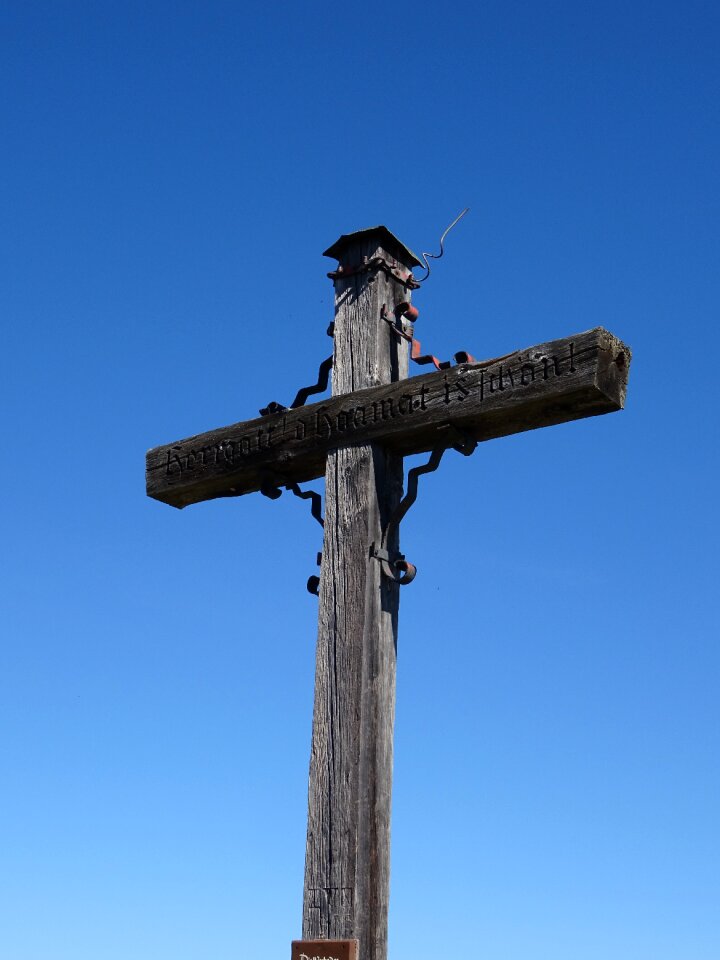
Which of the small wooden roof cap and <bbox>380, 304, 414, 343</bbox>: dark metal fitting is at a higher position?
the small wooden roof cap

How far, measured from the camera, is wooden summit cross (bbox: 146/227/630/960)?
4.52 m

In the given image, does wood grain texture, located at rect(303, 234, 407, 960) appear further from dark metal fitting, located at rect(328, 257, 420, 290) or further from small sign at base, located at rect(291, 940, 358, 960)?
dark metal fitting, located at rect(328, 257, 420, 290)

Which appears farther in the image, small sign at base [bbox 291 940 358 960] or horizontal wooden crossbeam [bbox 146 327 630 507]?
horizontal wooden crossbeam [bbox 146 327 630 507]

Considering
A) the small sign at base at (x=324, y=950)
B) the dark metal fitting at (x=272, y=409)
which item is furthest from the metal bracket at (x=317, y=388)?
the small sign at base at (x=324, y=950)

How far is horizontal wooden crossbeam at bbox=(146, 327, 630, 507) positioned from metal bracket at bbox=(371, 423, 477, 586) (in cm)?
3

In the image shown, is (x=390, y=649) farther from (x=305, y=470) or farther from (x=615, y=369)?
(x=615, y=369)

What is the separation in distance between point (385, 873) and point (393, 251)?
241 centimetres

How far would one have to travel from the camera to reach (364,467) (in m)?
5.03

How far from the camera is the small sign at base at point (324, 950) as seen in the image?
14.3 ft

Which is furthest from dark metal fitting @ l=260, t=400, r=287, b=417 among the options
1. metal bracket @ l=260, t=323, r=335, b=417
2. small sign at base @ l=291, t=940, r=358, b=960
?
small sign at base @ l=291, t=940, r=358, b=960

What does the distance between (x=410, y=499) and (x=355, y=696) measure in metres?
0.74

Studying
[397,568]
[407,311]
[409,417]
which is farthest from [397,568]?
[407,311]

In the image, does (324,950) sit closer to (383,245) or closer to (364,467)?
(364,467)

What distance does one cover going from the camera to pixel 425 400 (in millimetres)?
4941
